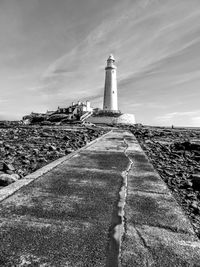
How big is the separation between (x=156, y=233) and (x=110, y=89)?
49.6 m

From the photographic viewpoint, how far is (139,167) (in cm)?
376

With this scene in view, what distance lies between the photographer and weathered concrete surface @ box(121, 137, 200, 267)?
1282mm

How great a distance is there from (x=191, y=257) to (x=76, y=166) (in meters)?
2.50

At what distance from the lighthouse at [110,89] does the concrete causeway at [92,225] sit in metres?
47.7

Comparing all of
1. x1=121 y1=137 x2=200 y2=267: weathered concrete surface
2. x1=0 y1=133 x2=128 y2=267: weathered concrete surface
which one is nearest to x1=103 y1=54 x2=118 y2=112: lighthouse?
x1=0 y1=133 x2=128 y2=267: weathered concrete surface

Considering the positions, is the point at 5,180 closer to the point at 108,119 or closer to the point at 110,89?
the point at 108,119

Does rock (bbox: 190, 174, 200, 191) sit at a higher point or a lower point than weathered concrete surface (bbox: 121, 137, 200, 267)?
lower

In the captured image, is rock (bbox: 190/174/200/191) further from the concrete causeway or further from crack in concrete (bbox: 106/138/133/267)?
crack in concrete (bbox: 106/138/133/267)

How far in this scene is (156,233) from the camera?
5.17 feet

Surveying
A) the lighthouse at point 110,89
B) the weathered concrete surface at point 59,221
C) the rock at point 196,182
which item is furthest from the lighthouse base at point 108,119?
the weathered concrete surface at point 59,221

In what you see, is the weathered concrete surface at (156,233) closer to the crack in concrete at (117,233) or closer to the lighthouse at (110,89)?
the crack in concrete at (117,233)

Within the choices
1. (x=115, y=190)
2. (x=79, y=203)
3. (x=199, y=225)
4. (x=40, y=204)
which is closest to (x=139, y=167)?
(x=115, y=190)

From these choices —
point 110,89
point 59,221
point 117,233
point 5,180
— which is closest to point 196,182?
point 117,233

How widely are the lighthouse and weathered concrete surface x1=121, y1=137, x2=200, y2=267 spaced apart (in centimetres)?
4791
